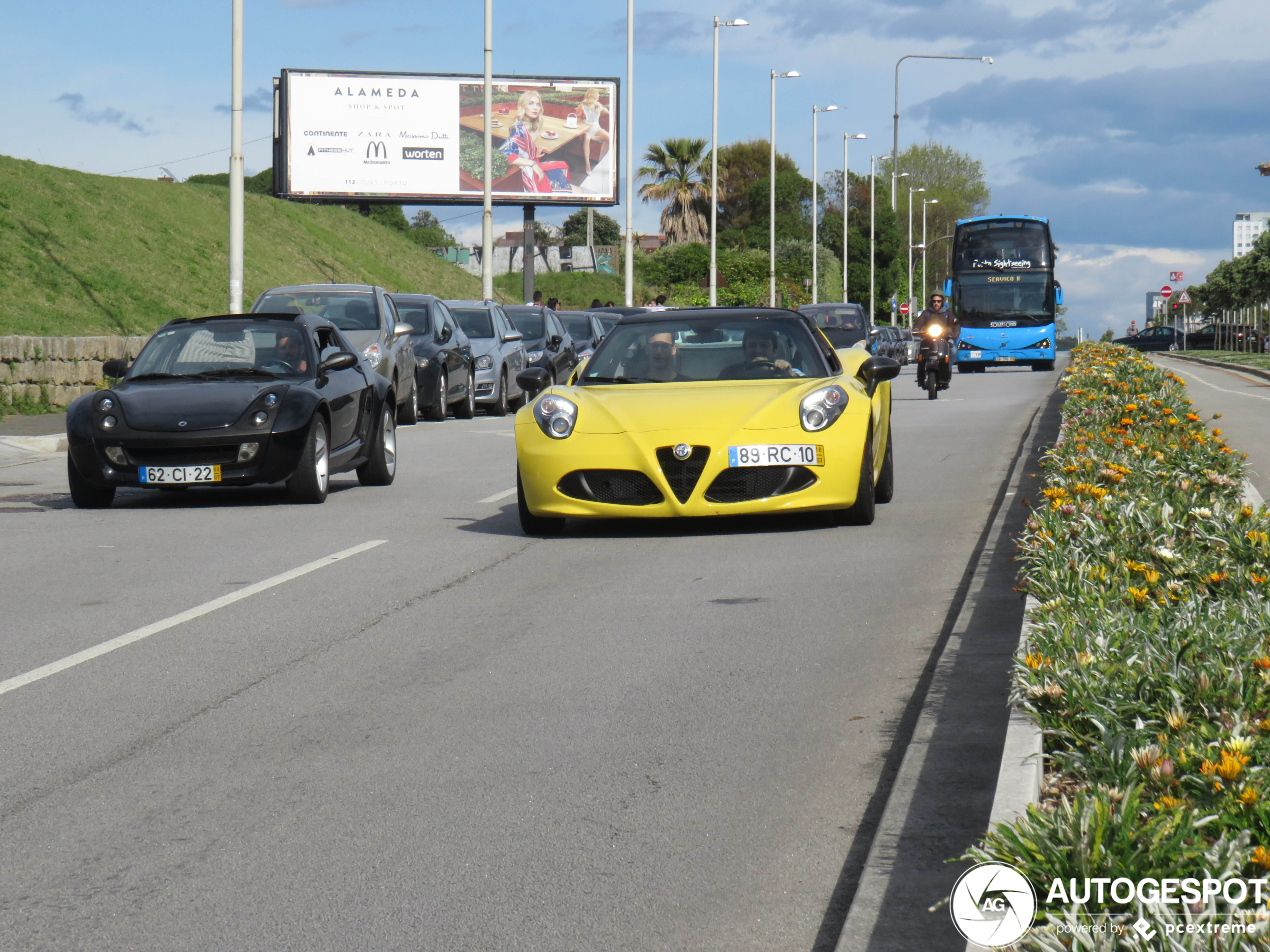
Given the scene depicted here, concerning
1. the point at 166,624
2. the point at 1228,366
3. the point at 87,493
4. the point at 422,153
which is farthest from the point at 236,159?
the point at 1228,366

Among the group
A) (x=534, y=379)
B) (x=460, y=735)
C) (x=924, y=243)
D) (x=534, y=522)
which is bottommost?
(x=460, y=735)

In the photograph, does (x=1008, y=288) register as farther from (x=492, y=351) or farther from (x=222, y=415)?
(x=222, y=415)

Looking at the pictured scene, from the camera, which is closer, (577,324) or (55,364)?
(55,364)

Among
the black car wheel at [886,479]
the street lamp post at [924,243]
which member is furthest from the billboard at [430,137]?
the street lamp post at [924,243]

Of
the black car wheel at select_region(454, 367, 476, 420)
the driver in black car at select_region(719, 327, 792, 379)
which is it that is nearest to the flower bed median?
the driver in black car at select_region(719, 327, 792, 379)

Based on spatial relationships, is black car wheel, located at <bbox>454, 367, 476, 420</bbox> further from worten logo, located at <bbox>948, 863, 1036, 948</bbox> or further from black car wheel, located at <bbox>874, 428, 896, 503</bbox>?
worten logo, located at <bbox>948, 863, 1036, 948</bbox>

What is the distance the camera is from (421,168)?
5519cm

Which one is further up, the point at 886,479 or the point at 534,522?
the point at 886,479

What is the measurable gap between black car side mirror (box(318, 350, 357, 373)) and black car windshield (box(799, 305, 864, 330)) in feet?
62.9

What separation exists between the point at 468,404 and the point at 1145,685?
19595 mm

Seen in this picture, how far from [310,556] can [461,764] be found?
470cm

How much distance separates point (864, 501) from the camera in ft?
33.1

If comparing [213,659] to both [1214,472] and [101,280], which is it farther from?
[101,280]

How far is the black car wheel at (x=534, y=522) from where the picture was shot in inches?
398
